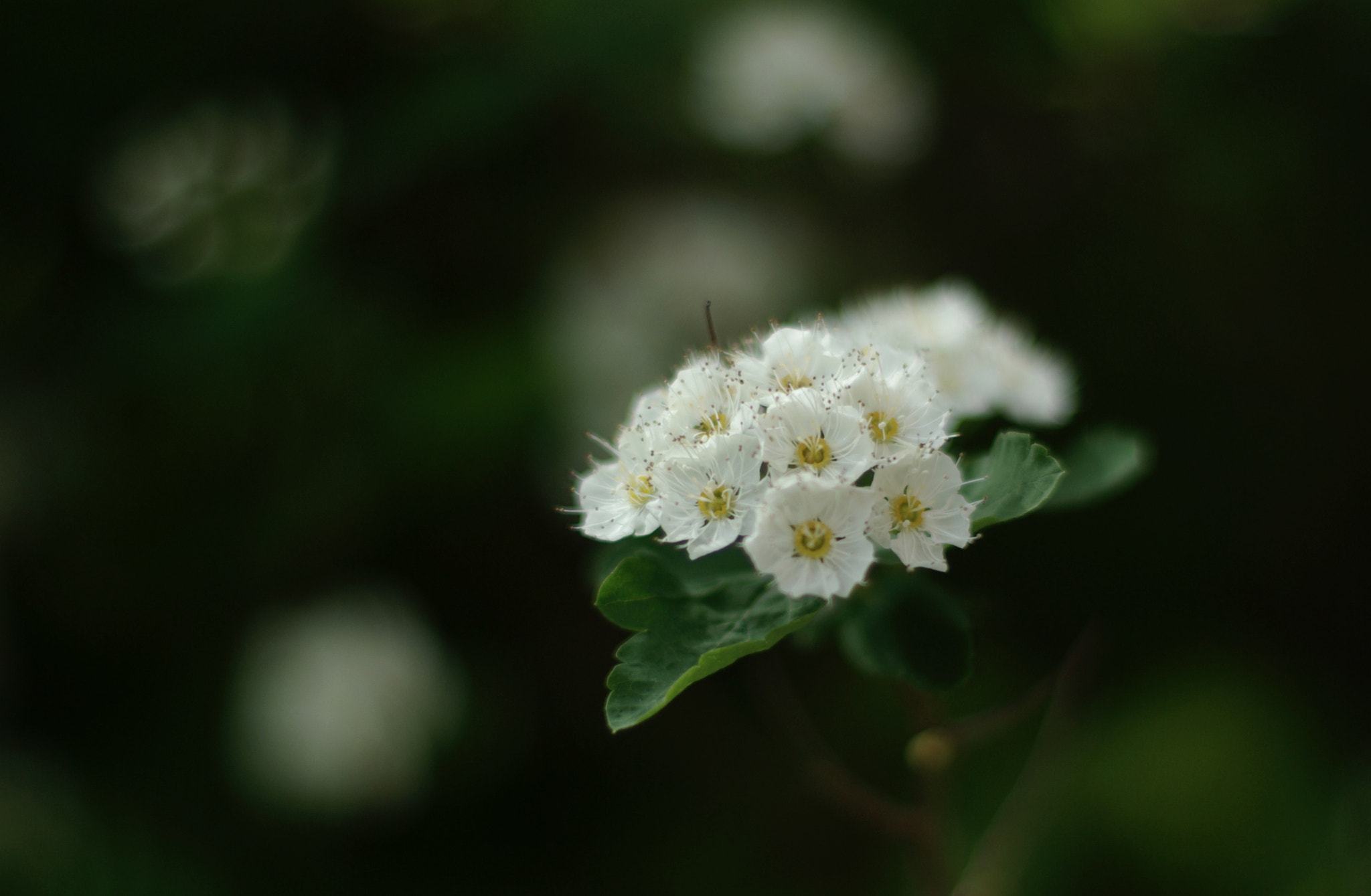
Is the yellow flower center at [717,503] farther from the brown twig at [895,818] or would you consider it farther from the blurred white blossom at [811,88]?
the blurred white blossom at [811,88]

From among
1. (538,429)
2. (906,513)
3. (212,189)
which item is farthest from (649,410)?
(212,189)

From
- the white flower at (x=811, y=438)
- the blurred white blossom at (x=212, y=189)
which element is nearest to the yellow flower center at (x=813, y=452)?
the white flower at (x=811, y=438)

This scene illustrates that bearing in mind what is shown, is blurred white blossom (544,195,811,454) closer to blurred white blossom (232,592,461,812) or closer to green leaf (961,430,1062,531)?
blurred white blossom (232,592,461,812)

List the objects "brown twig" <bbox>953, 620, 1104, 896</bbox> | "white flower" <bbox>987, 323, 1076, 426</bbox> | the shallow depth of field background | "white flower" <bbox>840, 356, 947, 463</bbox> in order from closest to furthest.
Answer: "white flower" <bbox>840, 356, 947, 463</bbox> → "white flower" <bbox>987, 323, 1076, 426</bbox> → "brown twig" <bbox>953, 620, 1104, 896</bbox> → the shallow depth of field background

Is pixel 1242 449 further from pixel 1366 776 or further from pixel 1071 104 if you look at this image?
pixel 1071 104

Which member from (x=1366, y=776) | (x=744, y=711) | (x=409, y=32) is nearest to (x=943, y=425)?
(x=744, y=711)

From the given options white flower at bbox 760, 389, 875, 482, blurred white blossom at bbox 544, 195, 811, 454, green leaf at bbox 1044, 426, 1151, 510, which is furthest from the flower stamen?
blurred white blossom at bbox 544, 195, 811, 454

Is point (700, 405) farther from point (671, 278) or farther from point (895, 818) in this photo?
point (671, 278)
